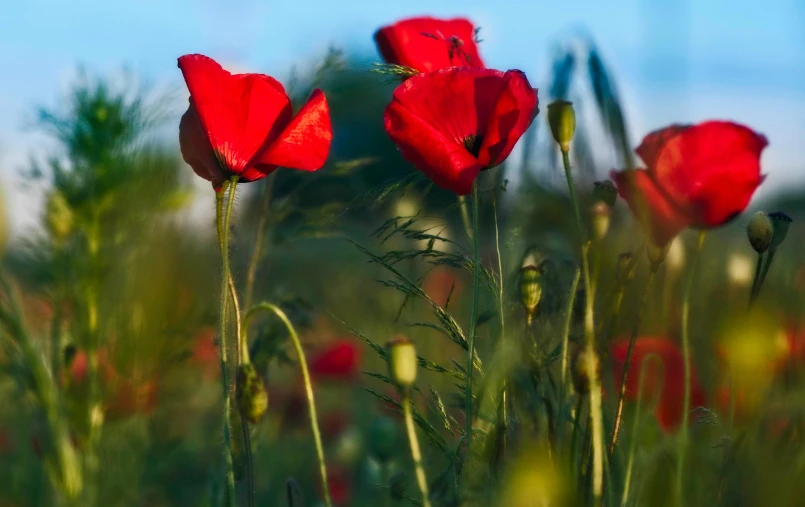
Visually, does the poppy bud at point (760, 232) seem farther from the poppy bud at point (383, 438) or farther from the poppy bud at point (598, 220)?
the poppy bud at point (383, 438)

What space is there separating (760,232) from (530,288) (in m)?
0.19

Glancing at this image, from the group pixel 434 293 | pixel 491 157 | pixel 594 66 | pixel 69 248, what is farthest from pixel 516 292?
pixel 434 293

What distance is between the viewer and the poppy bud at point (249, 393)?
697mm

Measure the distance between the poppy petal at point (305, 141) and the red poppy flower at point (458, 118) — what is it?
64 mm

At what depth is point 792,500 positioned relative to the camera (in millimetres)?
651

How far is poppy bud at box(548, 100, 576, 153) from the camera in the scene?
71cm

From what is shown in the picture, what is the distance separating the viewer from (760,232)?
76 centimetres

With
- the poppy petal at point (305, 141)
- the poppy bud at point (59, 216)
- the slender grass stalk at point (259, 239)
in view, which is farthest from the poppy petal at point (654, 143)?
the poppy bud at point (59, 216)

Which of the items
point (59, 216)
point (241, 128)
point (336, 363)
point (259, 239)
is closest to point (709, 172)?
point (241, 128)

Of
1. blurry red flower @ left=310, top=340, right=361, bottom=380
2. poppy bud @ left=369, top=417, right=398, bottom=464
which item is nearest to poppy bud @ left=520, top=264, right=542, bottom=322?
poppy bud @ left=369, top=417, right=398, bottom=464

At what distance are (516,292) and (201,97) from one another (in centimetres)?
31

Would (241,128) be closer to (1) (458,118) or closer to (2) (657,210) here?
(1) (458,118)

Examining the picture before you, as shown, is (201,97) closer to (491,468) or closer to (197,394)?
(491,468)

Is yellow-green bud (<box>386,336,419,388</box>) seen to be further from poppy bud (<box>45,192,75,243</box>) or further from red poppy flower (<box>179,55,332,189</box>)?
poppy bud (<box>45,192,75,243</box>)
